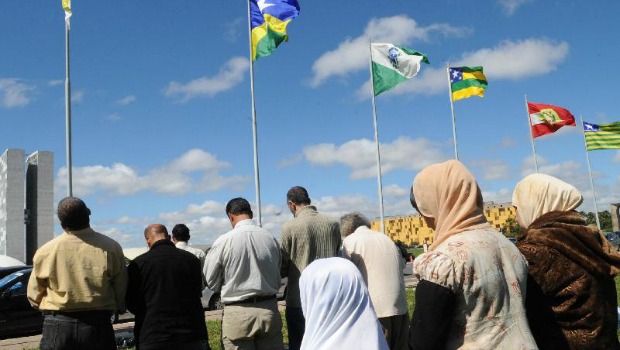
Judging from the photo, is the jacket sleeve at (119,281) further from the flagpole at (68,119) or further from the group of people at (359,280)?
the flagpole at (68,119)

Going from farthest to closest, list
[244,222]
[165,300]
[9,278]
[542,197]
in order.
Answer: [9,278] < [244,222] < [165,300] < [542,197]

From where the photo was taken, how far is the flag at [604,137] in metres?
26.0

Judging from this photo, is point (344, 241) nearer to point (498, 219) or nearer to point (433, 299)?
point (433, 299)

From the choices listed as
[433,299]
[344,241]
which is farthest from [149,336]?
[433,299]

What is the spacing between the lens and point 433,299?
2.15m

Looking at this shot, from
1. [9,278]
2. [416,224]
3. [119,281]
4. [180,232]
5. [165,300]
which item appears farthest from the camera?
[416,224]

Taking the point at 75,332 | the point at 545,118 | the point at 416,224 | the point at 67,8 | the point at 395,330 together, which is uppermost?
the point at 67,8

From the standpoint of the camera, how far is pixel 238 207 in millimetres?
5148

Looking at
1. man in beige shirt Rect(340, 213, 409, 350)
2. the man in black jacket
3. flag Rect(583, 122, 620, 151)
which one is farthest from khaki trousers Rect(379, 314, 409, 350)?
flag Rect(583, 122, 620, 151)

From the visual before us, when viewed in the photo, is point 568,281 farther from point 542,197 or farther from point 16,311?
point 16,311

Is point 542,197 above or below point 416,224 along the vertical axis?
below

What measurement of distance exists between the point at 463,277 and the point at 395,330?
130 inches

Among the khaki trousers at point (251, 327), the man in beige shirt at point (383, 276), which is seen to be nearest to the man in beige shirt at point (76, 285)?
the khaki trousers at point (251, 327)

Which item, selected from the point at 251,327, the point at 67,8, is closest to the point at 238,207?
the point at 251,327
